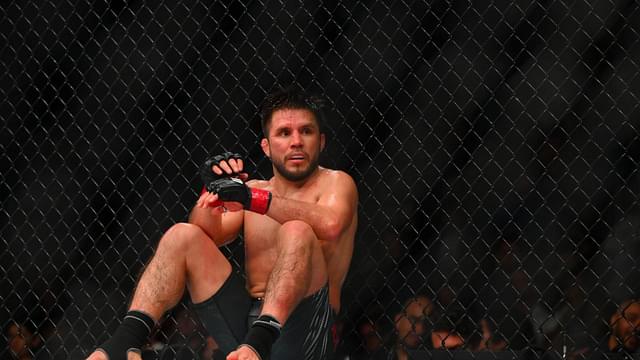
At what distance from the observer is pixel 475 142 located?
3455mm

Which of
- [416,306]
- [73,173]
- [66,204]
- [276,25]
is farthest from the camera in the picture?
[66,204]

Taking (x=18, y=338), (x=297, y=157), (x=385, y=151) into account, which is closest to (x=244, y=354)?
(x=297, y=157)

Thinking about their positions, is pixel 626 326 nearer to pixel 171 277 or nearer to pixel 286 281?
pixel 286 281

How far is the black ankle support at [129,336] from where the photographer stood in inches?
95.7

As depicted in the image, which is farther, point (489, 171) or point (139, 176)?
point (139, 176)

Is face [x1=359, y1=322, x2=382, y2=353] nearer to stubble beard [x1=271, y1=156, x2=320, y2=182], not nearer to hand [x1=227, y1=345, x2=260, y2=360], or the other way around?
stubble beard [x1=271, y1=156, x2=320, y2=182]

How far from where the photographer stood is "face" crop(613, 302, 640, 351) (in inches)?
119

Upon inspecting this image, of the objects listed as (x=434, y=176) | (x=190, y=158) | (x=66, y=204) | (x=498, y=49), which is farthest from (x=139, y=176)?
(x=498, y=49)

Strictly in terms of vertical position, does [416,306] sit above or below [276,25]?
below

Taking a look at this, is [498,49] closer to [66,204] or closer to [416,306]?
[416,306]

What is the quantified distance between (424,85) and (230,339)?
127 centimetres

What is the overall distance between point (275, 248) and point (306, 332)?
11.4 inches

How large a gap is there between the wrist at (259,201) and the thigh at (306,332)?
0.84 feet

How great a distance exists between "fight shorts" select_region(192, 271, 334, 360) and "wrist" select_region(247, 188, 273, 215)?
198 mm
